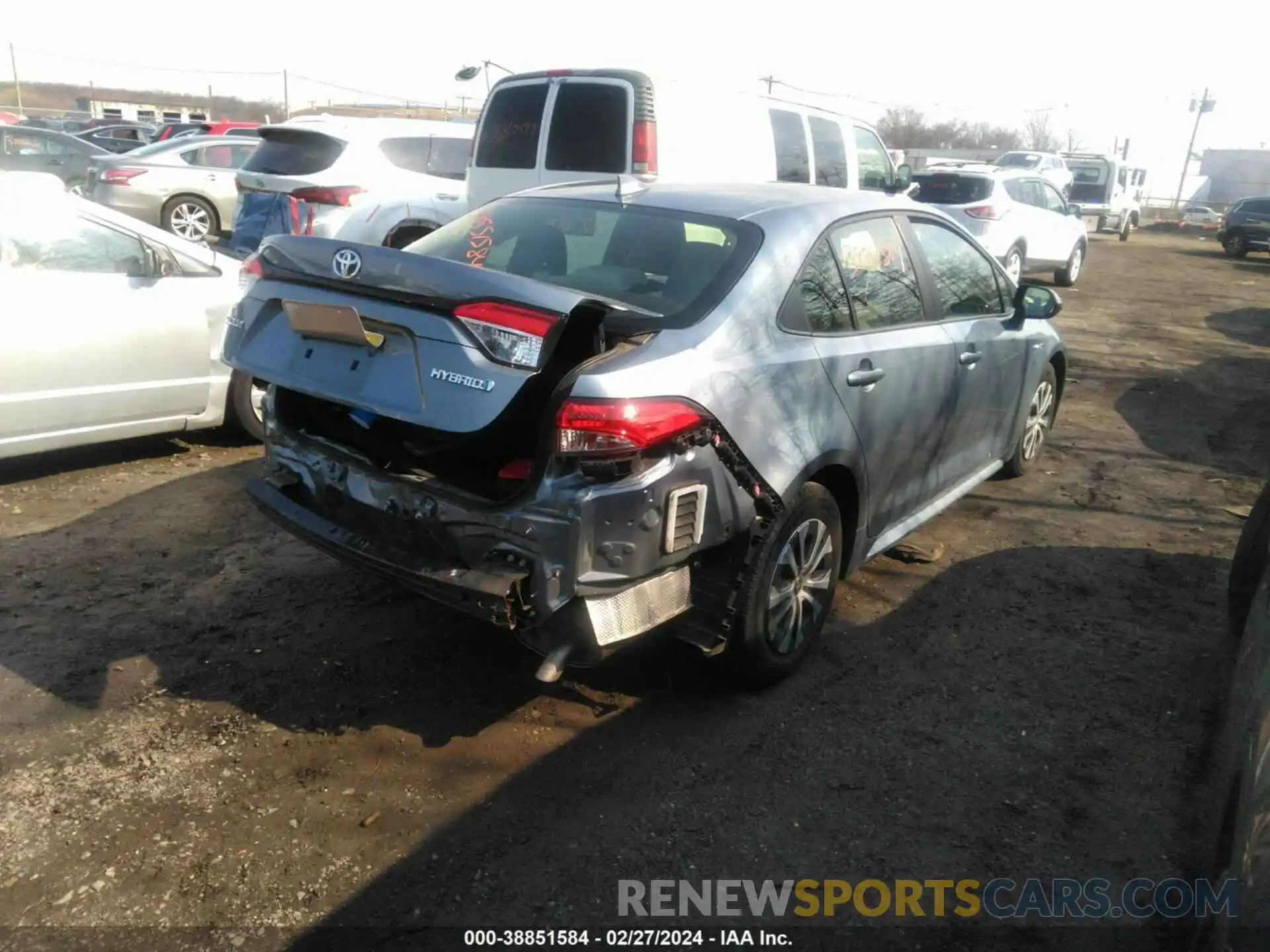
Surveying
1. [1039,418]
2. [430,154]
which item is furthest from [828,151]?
[1039,418]

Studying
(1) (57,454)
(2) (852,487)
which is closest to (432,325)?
(2) (852,487)

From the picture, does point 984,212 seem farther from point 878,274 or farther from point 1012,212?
point 878,274

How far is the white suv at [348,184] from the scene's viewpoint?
8992 millimetres

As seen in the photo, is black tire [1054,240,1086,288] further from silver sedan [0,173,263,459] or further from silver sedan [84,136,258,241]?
silver sedan [0,173,263,459]

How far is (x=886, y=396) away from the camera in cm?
378

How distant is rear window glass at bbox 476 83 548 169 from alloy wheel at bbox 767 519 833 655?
18.6 feet

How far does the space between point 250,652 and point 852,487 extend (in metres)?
2.35

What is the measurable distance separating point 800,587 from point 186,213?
12.8 metres

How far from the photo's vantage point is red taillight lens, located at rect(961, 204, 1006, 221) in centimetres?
1322

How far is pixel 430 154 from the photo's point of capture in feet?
34.4

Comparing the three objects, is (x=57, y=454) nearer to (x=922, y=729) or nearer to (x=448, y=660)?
(x=448, y=660)

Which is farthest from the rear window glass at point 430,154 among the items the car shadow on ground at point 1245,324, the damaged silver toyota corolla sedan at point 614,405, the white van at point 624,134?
the car shadow on ground at point 1245,324

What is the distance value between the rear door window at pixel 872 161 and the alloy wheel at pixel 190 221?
8811 mm

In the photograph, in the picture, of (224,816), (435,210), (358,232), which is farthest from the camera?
(435,210)
